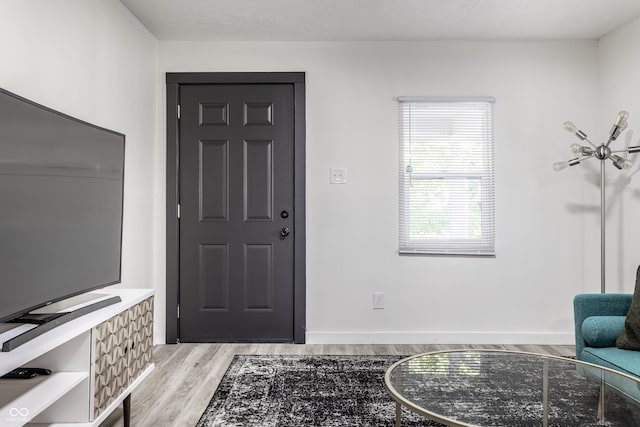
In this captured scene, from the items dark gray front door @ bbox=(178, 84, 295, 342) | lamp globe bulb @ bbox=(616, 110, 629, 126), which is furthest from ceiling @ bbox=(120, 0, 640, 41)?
lamp globe bulb @ bbox=(616, 110, 629, 126)

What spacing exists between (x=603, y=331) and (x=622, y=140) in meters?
1.80

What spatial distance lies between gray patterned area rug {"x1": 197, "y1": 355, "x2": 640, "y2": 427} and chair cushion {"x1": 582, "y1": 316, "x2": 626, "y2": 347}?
1.62 ft

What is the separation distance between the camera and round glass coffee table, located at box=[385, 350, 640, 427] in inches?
55.2

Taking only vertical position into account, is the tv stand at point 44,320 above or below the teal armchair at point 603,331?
above

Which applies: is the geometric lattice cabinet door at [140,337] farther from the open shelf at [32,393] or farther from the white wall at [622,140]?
the white wall at [622,140]

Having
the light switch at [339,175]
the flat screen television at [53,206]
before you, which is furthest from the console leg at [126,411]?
the light switch at [339,175]

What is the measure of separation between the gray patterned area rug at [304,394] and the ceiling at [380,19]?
96.3 inches

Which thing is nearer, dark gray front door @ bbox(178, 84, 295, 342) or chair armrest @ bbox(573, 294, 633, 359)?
chair armrest @ bbox(573, 294, 633, 359)

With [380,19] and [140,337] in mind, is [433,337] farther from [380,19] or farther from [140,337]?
[380,19]

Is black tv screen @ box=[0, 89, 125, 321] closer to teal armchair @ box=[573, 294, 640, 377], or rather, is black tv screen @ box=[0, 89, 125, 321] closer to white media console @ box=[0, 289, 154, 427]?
white media console @ box=[0, 289, 154, 427]

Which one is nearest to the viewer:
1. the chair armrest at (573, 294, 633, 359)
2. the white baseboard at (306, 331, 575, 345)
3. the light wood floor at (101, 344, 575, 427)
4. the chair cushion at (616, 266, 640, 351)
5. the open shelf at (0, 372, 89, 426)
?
the open shelf at (0, 372, 89, 426)

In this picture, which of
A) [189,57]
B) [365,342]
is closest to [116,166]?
[189,57]

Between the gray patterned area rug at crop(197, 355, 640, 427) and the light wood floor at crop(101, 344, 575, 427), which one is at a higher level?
the gray patterned area rug at crop(197, 355, 640, 427)

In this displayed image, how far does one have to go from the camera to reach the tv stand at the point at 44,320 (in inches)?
52.3
